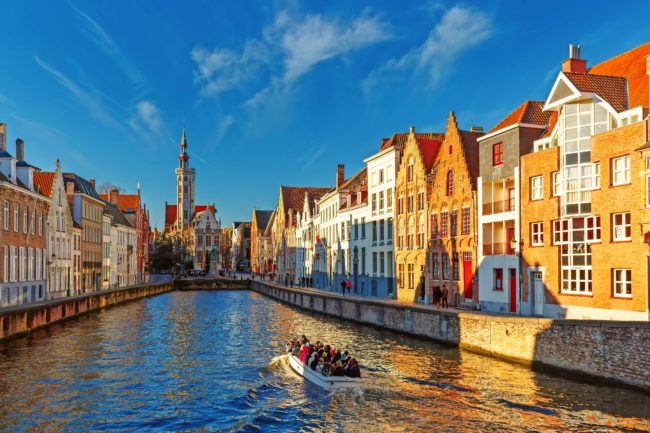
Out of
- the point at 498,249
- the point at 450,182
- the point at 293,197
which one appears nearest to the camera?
the point at 498,249

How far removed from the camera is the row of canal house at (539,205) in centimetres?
3022

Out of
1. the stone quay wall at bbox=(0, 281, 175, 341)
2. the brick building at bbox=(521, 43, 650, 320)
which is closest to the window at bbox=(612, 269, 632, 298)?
the brick building at bbox=(521, 43, 650, 320)

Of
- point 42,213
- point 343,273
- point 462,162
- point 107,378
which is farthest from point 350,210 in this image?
point 107,378

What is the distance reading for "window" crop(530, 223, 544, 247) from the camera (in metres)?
36.3

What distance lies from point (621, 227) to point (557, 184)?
536 centimetres

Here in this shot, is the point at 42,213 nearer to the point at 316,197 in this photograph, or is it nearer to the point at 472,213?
the point at 472,213

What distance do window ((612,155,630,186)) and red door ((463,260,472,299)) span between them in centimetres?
1452

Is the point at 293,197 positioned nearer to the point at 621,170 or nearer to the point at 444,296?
the point at 444,296

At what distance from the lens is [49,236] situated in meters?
59.8

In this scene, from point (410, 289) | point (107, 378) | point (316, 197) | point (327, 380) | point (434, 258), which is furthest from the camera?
point (316, 197)

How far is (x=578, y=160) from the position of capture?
1303 inches

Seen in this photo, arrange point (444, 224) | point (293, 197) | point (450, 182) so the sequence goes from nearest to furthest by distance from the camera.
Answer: point (450, 182) → point (444, 224) → point (293, 197)

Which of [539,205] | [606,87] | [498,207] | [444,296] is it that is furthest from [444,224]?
[606,87]

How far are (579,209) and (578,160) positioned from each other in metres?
2.55
